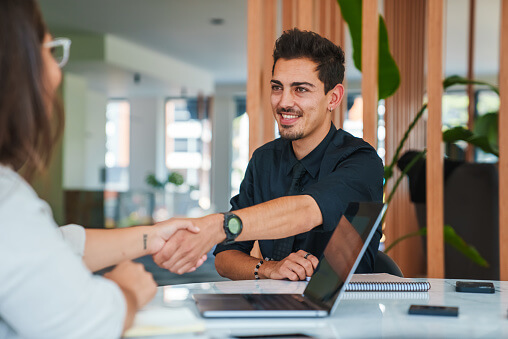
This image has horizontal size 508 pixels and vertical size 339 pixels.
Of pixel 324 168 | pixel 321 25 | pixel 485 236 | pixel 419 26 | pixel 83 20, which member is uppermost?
pixel 83 20

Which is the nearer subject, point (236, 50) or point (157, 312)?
point (157, 312)

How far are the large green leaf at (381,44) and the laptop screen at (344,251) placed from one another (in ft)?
4.83

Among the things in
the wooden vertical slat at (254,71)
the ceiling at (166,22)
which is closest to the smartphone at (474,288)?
the wooden vertical slat at (254,71)

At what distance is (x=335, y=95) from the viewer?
6.89 feet

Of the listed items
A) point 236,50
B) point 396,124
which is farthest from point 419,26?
point 236,50

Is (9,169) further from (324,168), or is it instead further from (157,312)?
(324,168)

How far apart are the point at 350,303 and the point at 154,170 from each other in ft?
37.5

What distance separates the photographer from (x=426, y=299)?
4.18 feet

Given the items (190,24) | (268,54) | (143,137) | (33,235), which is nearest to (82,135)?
(190,24)

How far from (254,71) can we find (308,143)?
2.10ft

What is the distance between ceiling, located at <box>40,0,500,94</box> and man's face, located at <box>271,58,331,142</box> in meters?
4.44

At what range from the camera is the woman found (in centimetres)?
76

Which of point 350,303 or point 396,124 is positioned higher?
point 396,124

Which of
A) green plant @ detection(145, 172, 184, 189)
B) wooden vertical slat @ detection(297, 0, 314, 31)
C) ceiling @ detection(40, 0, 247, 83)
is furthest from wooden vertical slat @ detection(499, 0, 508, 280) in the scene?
green plant @ detection(145, 172, 184, 189)
